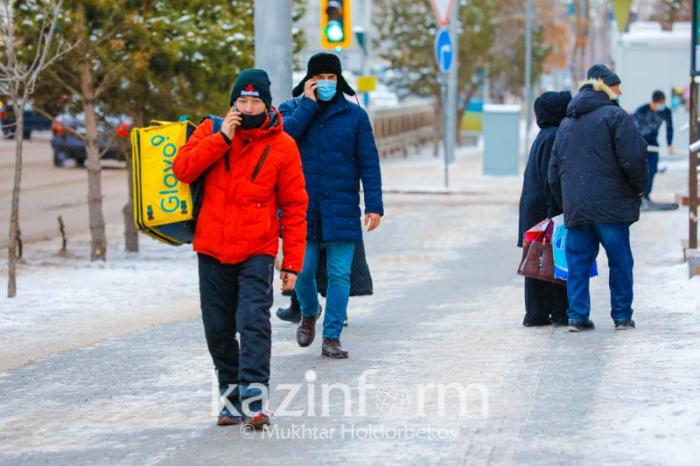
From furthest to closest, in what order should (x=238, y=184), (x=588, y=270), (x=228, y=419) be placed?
(x=588, y=270)
(x=228, y=419)
(x=238, y=184)

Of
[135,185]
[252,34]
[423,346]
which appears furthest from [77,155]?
[135,185]

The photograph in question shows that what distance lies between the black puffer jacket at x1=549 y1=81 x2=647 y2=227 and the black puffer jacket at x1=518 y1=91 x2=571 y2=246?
44 centimetres

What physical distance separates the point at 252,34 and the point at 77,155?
1600 centimetres

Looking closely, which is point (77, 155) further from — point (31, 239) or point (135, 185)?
point (135, 185)

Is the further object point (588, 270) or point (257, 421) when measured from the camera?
point (588, 270)

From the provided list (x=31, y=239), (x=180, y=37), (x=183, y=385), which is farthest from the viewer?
(x=31, y=239)

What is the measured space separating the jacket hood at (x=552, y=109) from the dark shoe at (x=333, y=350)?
2.25 metres

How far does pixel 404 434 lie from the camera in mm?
6902

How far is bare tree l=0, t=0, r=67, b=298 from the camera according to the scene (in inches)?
502

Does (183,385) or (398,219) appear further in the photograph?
(398,219)

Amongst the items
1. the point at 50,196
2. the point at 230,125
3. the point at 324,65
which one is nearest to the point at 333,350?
the point at 324,65

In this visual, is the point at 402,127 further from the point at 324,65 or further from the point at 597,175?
the point at 324,65

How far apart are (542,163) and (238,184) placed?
3.70 metres

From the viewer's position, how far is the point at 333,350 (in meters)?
9.09
